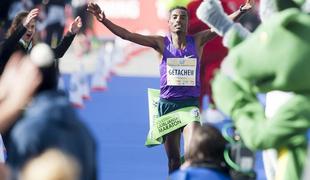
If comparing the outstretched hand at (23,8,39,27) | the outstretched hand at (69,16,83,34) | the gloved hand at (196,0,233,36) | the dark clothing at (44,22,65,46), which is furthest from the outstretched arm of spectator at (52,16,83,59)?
the dark clothing at (44,22,65,46)

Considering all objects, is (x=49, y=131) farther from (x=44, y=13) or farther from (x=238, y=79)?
(x=44, y=13)

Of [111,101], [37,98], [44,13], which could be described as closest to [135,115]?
[111,101]

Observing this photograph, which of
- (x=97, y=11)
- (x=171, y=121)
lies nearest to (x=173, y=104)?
(x=171, y=121)

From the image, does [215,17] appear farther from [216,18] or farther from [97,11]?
Result: [97,11]

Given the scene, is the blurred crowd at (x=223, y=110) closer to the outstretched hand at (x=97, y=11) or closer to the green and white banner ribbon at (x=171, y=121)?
the green and white banner ribbon at (x=171, y=121)

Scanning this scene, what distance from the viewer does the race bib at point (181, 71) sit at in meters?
7.73

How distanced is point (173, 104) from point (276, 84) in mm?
3063

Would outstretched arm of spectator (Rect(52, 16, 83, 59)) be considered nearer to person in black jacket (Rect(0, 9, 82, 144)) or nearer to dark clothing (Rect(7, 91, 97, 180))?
person in black jacket (Rect(0, 9, 82, 144))

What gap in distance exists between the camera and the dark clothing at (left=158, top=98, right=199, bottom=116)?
7746mm

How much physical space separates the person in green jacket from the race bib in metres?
2.81

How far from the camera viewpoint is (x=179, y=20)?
780cm

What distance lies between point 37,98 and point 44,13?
38.9 ft

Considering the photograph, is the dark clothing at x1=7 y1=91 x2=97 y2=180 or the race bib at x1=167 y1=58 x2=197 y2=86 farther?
the race bib at x1=167 y1=58 x2=197 y2=86

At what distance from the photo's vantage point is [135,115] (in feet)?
39.1
